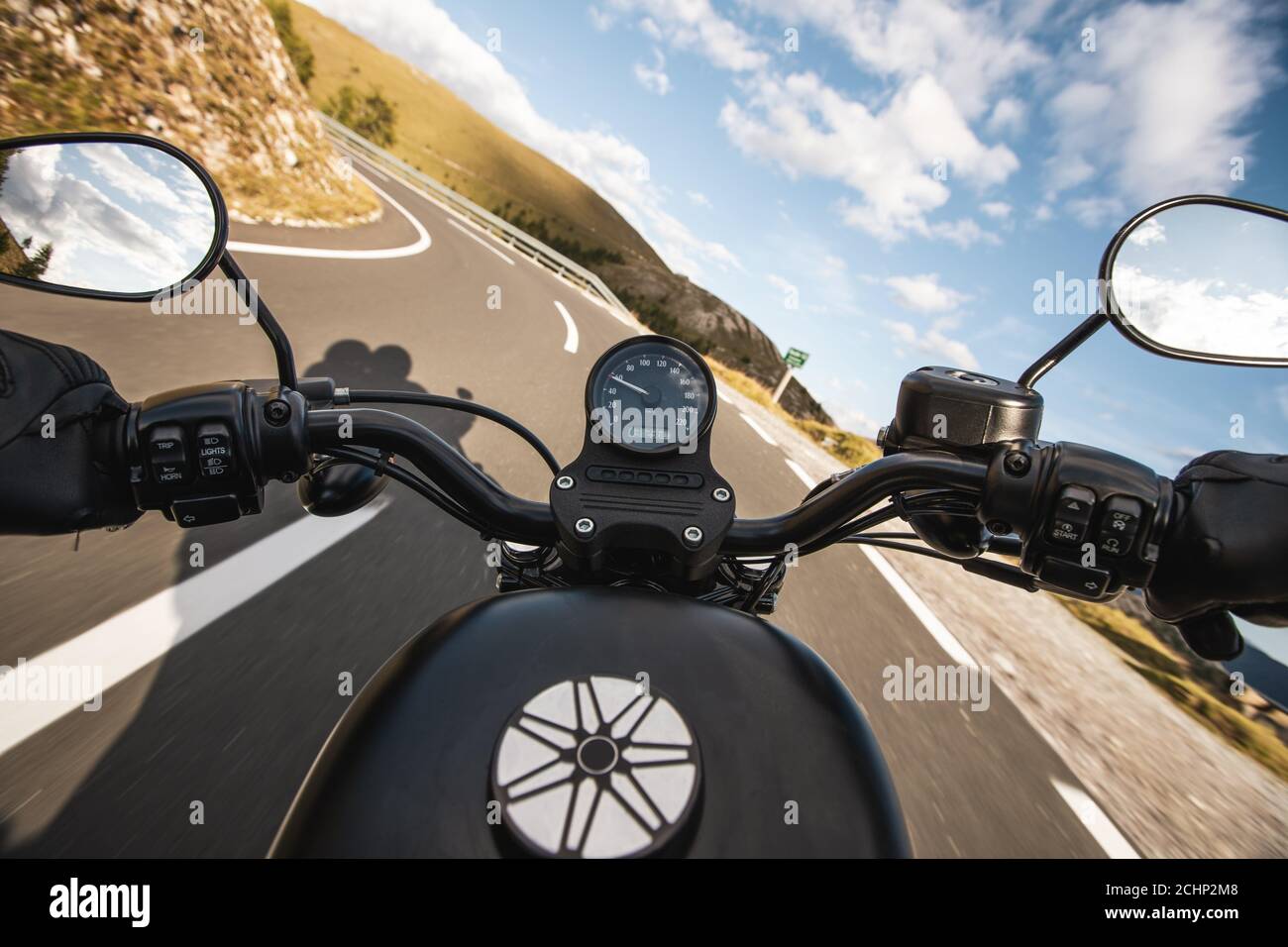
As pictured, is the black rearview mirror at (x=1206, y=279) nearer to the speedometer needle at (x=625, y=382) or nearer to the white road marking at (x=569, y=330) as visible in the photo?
the speedometer needle at (x=625, y=382)

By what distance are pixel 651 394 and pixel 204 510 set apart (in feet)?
3.19

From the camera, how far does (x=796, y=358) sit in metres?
13.5

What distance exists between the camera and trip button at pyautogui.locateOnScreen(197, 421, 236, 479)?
1033 mm

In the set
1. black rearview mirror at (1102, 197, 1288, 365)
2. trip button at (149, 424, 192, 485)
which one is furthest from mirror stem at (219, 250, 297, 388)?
black rearview mirror at (1102, 197, 1288, 365)

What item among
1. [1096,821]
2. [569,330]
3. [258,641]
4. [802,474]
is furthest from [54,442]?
[569,330]

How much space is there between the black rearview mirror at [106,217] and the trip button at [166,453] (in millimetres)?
326

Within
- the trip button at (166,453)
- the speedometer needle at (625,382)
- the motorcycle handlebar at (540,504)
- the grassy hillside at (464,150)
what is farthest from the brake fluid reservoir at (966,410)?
the grassy hillside at (464,150)

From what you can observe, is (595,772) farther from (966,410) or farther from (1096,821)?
(1096,821)

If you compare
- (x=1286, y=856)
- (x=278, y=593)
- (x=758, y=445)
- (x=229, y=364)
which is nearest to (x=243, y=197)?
(x=229, y=364)

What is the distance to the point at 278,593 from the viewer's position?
2469mm

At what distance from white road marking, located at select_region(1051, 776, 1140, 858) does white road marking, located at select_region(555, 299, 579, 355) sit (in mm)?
6975

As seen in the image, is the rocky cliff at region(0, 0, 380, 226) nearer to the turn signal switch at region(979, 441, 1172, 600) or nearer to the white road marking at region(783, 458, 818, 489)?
the white road marking at region(783, 458, 818, 489)

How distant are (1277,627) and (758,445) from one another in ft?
20.0
